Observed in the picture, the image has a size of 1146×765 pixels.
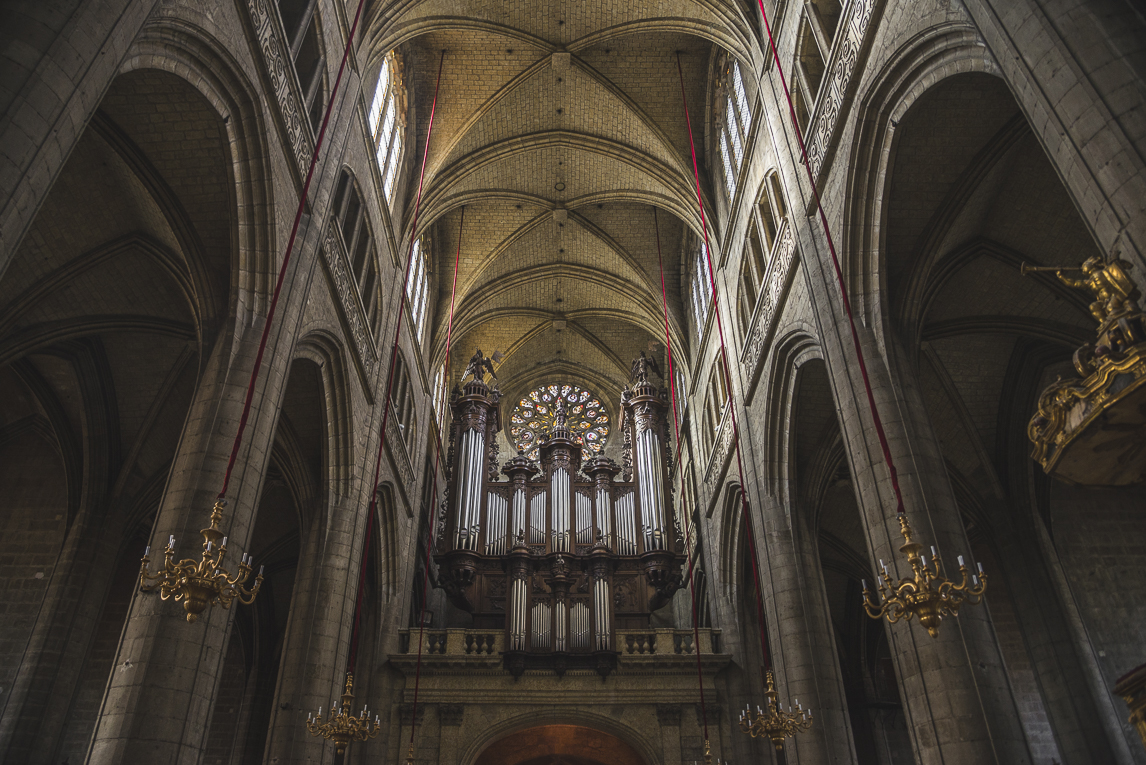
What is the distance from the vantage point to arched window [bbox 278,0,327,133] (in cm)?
1162

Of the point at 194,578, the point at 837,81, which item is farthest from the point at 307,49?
the point at 194,578

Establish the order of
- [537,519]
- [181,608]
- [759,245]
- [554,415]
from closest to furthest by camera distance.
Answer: [181,608]
[759,245]
[537,519]
[554,415]

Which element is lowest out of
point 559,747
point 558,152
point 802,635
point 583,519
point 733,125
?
point 559,747

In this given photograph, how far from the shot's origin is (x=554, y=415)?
28.0 m

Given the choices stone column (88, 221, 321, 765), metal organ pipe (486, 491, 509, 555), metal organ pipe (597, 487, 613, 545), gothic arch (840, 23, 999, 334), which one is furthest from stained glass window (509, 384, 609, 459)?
stone column (88, 221, 321, 765)

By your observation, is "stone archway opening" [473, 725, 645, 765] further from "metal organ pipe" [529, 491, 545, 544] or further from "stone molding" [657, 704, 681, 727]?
"metal organ pipe" [529, 491, 545, 544]

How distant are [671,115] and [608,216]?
409cm

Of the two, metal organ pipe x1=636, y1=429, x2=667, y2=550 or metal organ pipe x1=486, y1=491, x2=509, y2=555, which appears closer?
metal organ pipe x1=636, y1=429, x2=667, y2=550

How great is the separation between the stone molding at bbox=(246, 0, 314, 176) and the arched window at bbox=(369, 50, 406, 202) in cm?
424

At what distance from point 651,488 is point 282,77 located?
13.0 m

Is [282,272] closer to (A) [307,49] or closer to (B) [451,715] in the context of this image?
(A) [307,49]

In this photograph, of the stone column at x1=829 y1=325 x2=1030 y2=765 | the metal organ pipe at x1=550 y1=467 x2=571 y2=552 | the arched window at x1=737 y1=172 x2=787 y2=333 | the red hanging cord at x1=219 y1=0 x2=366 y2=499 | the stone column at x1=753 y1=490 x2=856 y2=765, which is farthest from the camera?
the metal organ pipe at x1=550 y1=467 x2=571 y2=552

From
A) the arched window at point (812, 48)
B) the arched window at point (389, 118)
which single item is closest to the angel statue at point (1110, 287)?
the arched window at point (812, 48)

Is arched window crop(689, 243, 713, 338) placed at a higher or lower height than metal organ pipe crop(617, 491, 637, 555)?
higher
